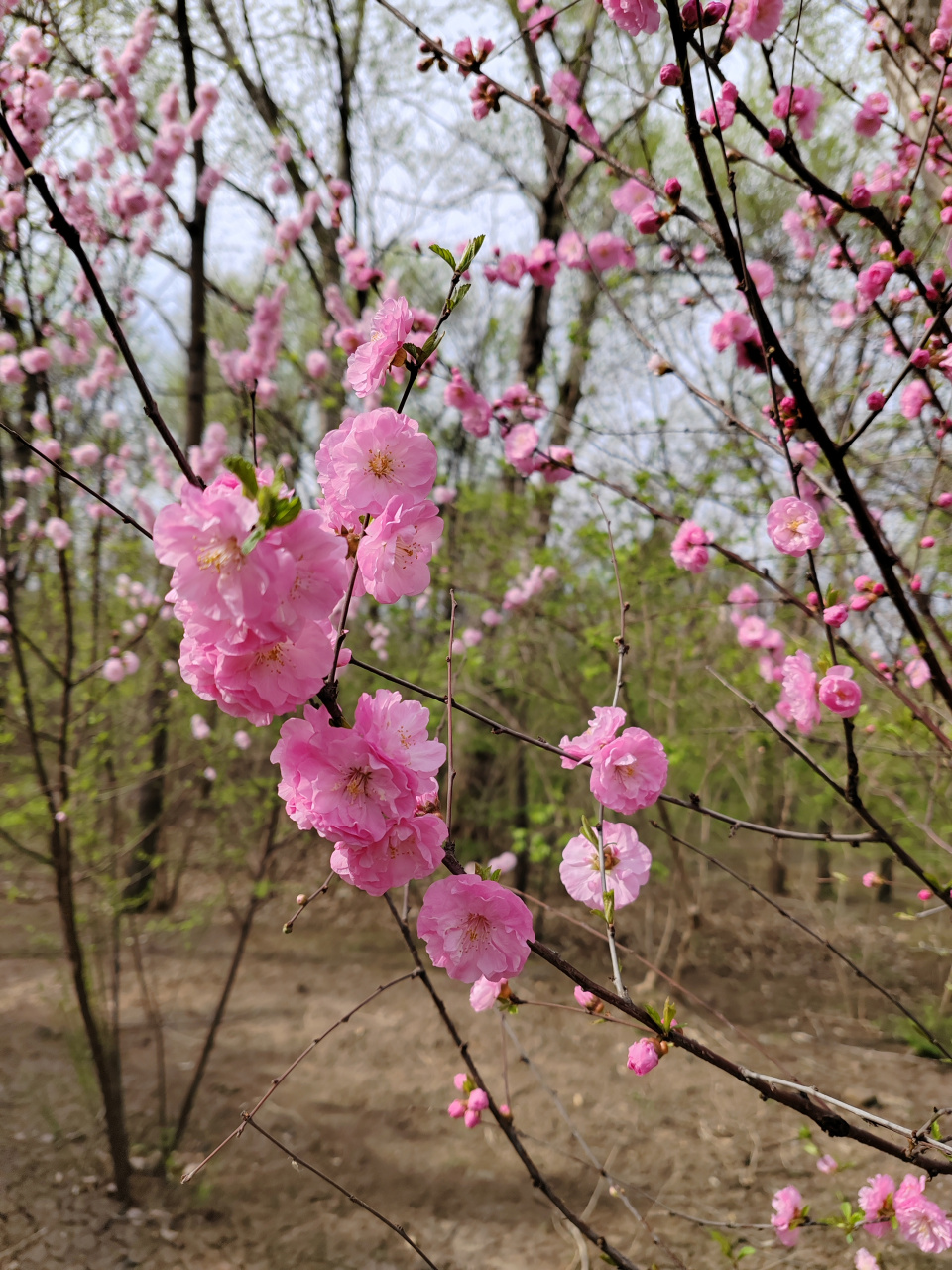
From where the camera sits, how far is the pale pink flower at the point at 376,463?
78 cm

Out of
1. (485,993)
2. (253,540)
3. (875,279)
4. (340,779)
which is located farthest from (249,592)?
(875,279)

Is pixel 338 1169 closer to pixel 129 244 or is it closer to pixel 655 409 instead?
pixel 129 244

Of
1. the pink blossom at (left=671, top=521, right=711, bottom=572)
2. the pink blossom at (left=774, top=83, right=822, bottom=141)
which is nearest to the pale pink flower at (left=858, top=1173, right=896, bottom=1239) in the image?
the pink blossom at (left=671, top=521, right=711, bottom=572)

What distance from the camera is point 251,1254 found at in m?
2.78

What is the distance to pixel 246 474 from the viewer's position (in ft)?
2.03

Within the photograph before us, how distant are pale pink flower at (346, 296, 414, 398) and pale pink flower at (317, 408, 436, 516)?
10 centimetres

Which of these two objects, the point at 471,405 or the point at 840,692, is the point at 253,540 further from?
the point at 471,405

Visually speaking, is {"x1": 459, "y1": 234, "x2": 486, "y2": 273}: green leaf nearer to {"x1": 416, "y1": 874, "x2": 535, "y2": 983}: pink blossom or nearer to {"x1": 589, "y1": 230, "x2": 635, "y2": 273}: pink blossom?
{"x1": 416, "y1": 874, "x2": 535, "y2": 983}: pink blossom

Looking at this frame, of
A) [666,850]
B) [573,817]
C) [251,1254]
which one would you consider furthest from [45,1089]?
[666,850]

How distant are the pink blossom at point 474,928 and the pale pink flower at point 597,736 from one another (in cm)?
24

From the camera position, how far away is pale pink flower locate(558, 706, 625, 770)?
1016 millimetres

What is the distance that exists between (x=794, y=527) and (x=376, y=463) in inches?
38.6

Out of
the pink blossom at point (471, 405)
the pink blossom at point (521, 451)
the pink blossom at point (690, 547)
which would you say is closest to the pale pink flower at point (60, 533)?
the pink blossom at point (471, 405)

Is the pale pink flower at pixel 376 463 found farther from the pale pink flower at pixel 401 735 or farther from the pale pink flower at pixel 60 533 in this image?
the pale pink flower at pixel 60 533
